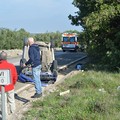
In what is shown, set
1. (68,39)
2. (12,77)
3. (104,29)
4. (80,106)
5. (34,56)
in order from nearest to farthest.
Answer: (80,106), (12,77), (34,56), (104,29), (68,39)

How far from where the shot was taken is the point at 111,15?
18.1 meters

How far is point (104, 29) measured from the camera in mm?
19062

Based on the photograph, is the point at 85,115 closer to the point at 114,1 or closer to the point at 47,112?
the point at 47,112

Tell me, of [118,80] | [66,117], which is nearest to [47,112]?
[66,117]

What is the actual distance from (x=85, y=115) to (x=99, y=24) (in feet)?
36.8

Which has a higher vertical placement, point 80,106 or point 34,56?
point 34,56

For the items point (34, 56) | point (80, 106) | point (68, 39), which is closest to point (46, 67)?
point (34, 56)

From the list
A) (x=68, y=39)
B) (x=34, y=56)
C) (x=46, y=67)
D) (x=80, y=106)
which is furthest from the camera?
(x=68, y=39)

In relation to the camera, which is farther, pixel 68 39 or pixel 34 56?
pixel 68 39

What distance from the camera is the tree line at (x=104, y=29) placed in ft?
57.9

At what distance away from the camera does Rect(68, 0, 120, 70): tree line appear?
17.6 metres

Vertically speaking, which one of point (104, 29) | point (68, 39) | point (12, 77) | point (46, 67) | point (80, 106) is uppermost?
point (104, 29)

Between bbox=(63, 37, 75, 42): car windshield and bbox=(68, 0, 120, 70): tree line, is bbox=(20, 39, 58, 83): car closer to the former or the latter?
bbox=(68, 0, 120, 70): tree line

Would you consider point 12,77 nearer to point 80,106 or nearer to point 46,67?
point 80,106
